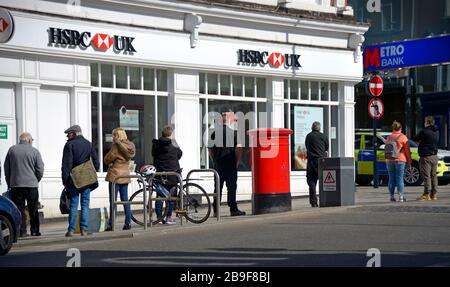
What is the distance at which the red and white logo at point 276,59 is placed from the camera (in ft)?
79.3

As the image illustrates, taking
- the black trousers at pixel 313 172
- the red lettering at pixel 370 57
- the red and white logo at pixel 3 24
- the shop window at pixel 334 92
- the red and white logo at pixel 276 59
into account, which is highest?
the red lettering at pixel 370 57

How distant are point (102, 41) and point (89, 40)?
1.27ft

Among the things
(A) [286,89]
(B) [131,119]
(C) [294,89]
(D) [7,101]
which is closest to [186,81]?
(B) [131,119]

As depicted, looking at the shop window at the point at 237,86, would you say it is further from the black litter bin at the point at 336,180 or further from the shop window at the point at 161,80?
the black litter bin at the point at 336,180

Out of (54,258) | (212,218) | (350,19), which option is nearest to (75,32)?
(212,218)

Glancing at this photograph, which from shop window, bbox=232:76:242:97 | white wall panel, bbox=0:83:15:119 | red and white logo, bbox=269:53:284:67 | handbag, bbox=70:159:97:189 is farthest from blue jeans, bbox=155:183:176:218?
red and white logo, bbox=269:53:284:67

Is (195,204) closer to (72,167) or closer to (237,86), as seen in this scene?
(72,167)

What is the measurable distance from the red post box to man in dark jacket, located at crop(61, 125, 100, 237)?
3.98 meters

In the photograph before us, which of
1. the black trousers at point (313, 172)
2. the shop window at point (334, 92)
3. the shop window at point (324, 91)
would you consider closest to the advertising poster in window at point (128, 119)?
the black trousers at point (313, 172)

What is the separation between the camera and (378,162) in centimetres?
2975

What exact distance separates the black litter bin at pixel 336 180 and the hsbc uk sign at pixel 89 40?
5.22 m

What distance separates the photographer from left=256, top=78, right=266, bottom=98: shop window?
79.7 feet

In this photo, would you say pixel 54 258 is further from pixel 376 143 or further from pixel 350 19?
pixel 376 143

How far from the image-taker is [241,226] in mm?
16656
